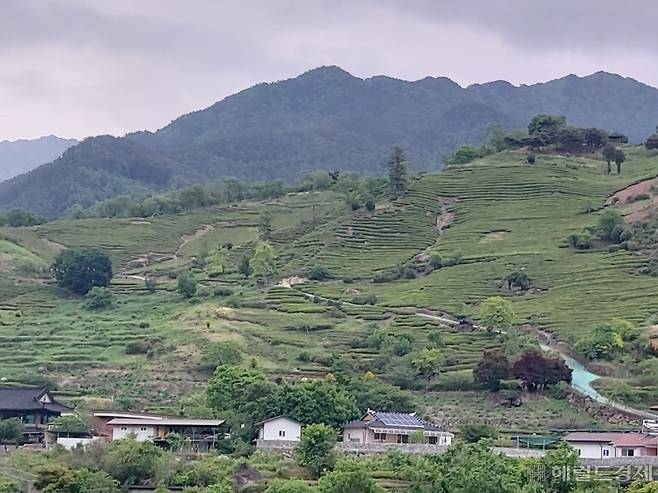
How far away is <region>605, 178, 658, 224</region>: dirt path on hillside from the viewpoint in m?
84.2

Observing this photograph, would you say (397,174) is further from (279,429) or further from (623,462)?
(623,462)

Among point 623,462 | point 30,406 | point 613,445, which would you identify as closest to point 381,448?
point 613,445

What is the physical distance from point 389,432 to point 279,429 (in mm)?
3998

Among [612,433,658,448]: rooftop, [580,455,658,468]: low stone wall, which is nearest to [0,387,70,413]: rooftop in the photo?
[580,455,658,468]: low stone wall

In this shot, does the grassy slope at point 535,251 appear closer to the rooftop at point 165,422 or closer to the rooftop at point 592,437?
the rooftop at point 592,437

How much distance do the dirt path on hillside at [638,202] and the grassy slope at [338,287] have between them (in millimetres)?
2312

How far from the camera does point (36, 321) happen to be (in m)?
74.4

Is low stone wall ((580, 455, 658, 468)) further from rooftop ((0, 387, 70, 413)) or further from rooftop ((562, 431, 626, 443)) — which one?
rooftop ((0, 387, 70, 413))

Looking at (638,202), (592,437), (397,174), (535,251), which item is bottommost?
(592,437)

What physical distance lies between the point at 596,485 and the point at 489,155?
7622 centimetres

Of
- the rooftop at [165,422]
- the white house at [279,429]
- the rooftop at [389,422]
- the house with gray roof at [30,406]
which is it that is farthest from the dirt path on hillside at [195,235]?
the white house at [279,429]

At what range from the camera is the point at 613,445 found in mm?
44625

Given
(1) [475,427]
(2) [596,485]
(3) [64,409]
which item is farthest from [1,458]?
(2) [596,485]

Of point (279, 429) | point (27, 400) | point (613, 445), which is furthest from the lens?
point (27, 400)
